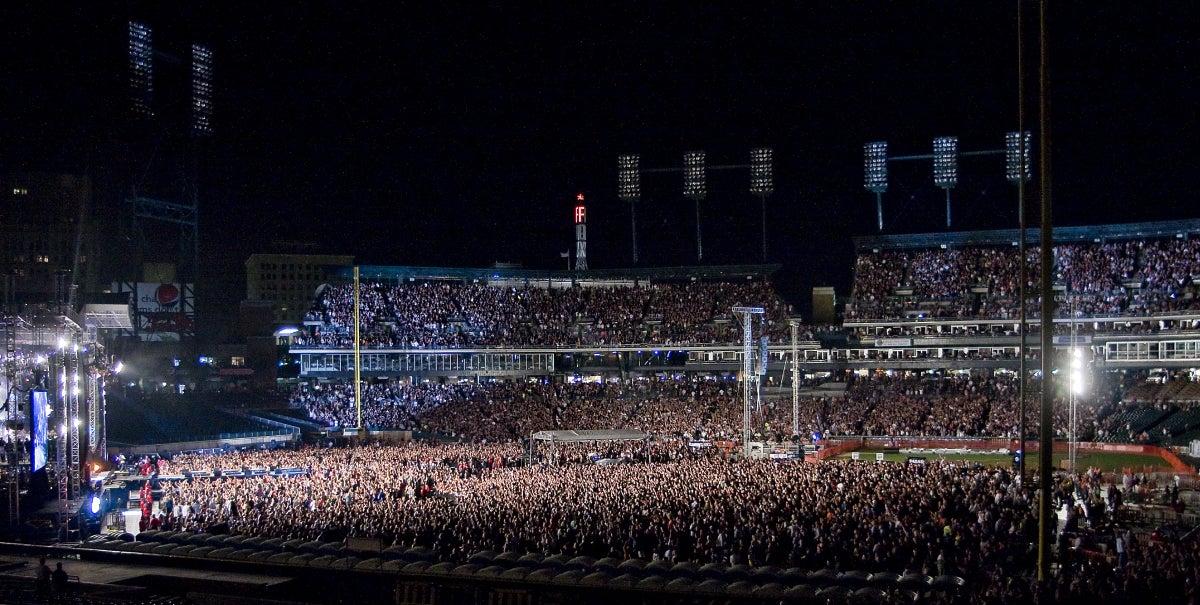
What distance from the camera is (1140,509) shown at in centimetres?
2534

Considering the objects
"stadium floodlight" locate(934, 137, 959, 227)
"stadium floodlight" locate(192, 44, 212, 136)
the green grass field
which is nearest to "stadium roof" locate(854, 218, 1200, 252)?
"stadium floodlight" locate(934, 137, 959, 227)

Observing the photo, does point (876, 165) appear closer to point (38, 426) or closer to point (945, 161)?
point (945, 161)

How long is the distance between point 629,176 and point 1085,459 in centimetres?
4422

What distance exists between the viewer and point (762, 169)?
72.7 meters

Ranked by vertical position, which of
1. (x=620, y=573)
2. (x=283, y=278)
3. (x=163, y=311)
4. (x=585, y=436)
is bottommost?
(x=585, y=436)

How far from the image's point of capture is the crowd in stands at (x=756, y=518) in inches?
695

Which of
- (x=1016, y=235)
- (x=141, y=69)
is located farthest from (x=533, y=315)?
(x=1016, y=235)

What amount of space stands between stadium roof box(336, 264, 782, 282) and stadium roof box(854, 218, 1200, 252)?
8191 millimetres

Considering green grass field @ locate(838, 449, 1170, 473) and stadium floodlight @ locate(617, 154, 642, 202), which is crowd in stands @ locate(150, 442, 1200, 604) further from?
stadium floodlight @ locate(617, 154, 642, 202)

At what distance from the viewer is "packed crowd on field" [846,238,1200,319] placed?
59.1 m

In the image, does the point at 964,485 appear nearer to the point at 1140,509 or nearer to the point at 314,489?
the point at 1140,509

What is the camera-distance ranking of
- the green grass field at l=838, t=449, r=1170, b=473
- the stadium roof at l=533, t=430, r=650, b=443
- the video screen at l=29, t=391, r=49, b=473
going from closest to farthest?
the video screen at l=29, t=391, r=49, b=473 < the green grass field at l=838, t=449, r=1170, b=473 < the stadium roof at l=533, t=430, r=650, b=443

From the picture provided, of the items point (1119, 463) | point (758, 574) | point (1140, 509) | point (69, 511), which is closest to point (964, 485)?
point (1140, 509)

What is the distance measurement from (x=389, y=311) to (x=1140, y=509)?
5334 cm
